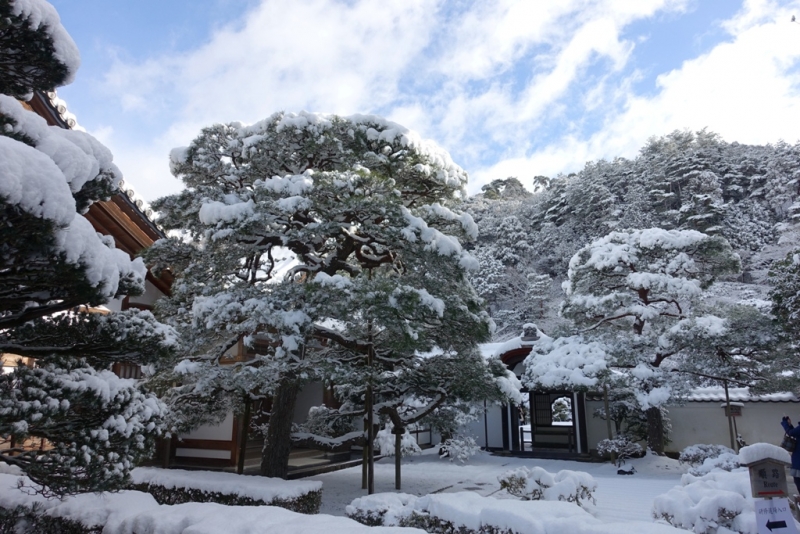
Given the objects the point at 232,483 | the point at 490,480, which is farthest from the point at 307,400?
the point at 232,483

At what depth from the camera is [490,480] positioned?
11.0 metres

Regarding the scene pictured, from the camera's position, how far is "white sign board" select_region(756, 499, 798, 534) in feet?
13.7

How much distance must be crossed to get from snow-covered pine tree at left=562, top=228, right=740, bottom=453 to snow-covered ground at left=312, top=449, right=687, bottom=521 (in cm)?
158

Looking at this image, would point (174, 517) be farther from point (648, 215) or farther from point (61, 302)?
point (648, 215)

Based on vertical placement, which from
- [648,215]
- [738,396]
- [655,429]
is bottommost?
[655,429]

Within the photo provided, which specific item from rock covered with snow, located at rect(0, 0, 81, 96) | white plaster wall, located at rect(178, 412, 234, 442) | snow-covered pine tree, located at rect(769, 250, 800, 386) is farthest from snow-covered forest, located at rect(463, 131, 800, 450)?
rock covered with snow, located at rect(0, 0, 81, 96)

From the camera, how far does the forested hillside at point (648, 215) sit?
92.4ft

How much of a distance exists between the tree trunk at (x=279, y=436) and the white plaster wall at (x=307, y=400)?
290 inches

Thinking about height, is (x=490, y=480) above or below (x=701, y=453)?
below

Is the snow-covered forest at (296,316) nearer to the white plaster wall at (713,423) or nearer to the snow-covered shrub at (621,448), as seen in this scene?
the snow-covered shrub at (621,448)

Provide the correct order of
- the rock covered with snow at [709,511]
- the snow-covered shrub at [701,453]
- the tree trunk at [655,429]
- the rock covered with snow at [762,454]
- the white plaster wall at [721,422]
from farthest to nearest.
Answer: the white plaster wall at [721,422]
the tree trunk at [655,429]
the snow-covered shrub at [701,453]
the rock covered with snow at [709,511]
the rock covered with snow at [762,454]

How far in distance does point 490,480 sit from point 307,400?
22.3 ft

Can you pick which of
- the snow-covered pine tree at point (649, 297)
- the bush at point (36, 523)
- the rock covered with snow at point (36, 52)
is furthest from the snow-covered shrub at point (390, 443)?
the rock covered with snow at point (36, 52)

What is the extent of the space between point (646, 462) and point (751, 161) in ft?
93.1
